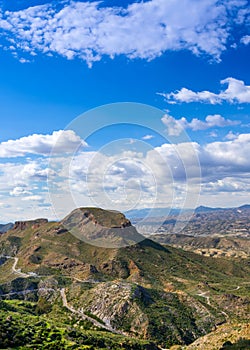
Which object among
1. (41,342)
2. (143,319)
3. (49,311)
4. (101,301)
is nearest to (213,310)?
(143,319)

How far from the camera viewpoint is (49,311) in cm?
13462

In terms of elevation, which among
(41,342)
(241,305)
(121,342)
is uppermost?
(41,342)

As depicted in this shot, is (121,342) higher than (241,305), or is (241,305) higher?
(121,342)

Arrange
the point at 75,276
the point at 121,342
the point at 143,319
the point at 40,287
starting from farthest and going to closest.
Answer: the point at 75,276
the point at 40,287
the point at 143,319
the point at 121,342

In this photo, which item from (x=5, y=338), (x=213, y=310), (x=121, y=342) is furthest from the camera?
(x=213, y=310)

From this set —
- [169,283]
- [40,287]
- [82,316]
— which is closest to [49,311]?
[82,316]

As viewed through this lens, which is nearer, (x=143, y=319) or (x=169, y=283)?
(x=143, y=319)

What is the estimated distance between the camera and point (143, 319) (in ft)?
408

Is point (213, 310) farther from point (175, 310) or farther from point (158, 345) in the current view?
point (158, 345)

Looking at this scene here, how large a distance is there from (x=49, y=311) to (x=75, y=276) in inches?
2031

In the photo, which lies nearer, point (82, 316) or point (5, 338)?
point (5, 338)

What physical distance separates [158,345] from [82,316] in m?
29.5

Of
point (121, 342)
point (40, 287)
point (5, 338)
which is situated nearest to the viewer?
point (5, 338)

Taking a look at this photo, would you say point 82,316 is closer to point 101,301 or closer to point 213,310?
point 101,301
